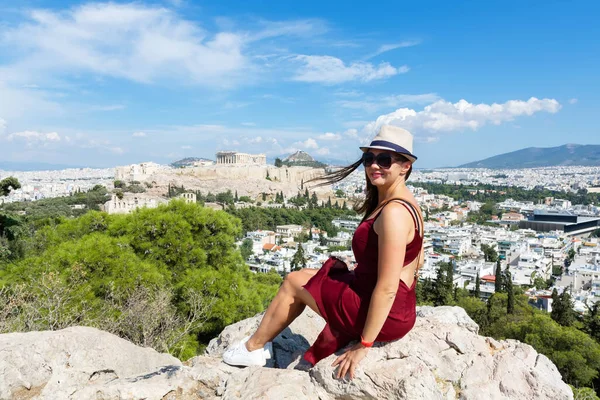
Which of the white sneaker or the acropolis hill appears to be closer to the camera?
the white sneaker

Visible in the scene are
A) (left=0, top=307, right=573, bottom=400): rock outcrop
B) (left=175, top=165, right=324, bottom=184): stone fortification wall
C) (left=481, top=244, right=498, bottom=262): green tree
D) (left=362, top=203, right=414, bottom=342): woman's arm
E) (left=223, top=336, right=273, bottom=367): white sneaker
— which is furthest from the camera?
(left=175, top=165, right=324, bottom=184): stone fortification wall

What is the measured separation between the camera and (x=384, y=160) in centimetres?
212

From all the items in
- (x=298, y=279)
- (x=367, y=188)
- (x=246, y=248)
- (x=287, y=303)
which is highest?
(x=367, y=188)

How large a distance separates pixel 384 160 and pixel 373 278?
56cm

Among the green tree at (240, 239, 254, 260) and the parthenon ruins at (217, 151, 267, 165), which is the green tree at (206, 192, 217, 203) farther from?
the parthenon ruins at (217, 151, 267, 165)

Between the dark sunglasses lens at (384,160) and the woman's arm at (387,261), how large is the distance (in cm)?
24

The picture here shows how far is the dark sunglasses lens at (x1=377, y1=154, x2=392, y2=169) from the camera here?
6.96ft

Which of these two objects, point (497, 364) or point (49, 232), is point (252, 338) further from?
point (49, 232)

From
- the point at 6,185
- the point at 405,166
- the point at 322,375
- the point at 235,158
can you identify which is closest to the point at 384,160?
the point at 405,166

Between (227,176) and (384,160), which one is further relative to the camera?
(227,176)

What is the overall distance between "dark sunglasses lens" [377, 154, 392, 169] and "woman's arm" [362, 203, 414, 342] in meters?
0.24

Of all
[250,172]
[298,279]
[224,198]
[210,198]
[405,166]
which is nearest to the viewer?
[405,166]

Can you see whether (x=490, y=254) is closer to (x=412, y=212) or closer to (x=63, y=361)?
(x=412, y=212)

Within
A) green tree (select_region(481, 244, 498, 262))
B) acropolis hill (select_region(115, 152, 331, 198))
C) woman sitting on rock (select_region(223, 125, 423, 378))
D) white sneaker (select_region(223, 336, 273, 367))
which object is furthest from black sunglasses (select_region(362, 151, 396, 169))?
acropolis hill (select_region(115, 152, 331, 198))
